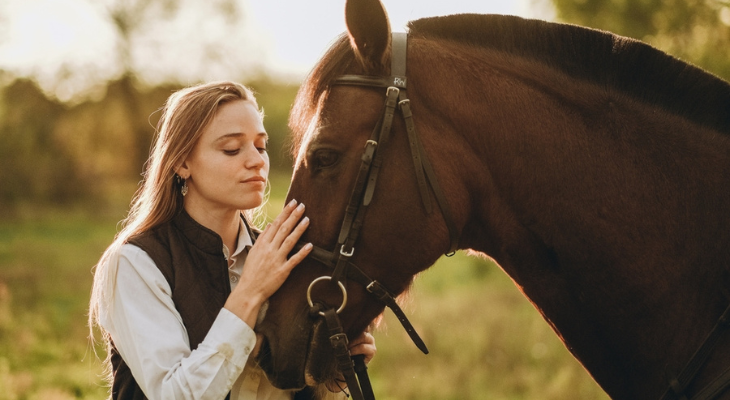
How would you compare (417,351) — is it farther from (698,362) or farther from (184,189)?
(698,362)

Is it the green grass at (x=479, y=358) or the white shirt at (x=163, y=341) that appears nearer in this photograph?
the white shirt at (x=163, y=341)

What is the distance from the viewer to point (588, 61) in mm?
2445

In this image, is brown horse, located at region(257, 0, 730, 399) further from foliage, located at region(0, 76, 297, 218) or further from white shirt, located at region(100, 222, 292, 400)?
foliage, located at region(0, 76, 297, 218)

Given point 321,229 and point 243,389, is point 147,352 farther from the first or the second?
point 321,229

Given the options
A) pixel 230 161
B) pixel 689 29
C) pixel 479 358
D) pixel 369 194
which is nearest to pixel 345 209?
pixel 369 194

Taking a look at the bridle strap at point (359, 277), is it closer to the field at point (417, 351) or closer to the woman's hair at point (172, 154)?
the field at point (417, 351)

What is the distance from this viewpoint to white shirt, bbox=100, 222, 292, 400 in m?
2.28

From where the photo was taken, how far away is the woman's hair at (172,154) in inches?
106

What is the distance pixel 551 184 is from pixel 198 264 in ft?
5.05

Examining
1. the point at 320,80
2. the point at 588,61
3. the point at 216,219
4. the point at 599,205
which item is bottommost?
the point at 216,219

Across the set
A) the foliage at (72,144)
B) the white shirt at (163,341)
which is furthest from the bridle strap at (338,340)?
the foliage at (72,144)

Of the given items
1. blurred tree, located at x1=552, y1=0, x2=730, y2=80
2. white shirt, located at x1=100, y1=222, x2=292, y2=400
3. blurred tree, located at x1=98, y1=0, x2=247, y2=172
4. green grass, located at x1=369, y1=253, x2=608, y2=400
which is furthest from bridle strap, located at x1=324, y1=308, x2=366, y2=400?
blurred tree, located at x1=98, y1=0, x2=247, y2=172

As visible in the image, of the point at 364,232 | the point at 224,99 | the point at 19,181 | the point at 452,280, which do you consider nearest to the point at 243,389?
the point at 364,232

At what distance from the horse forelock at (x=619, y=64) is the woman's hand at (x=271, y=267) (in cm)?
96
